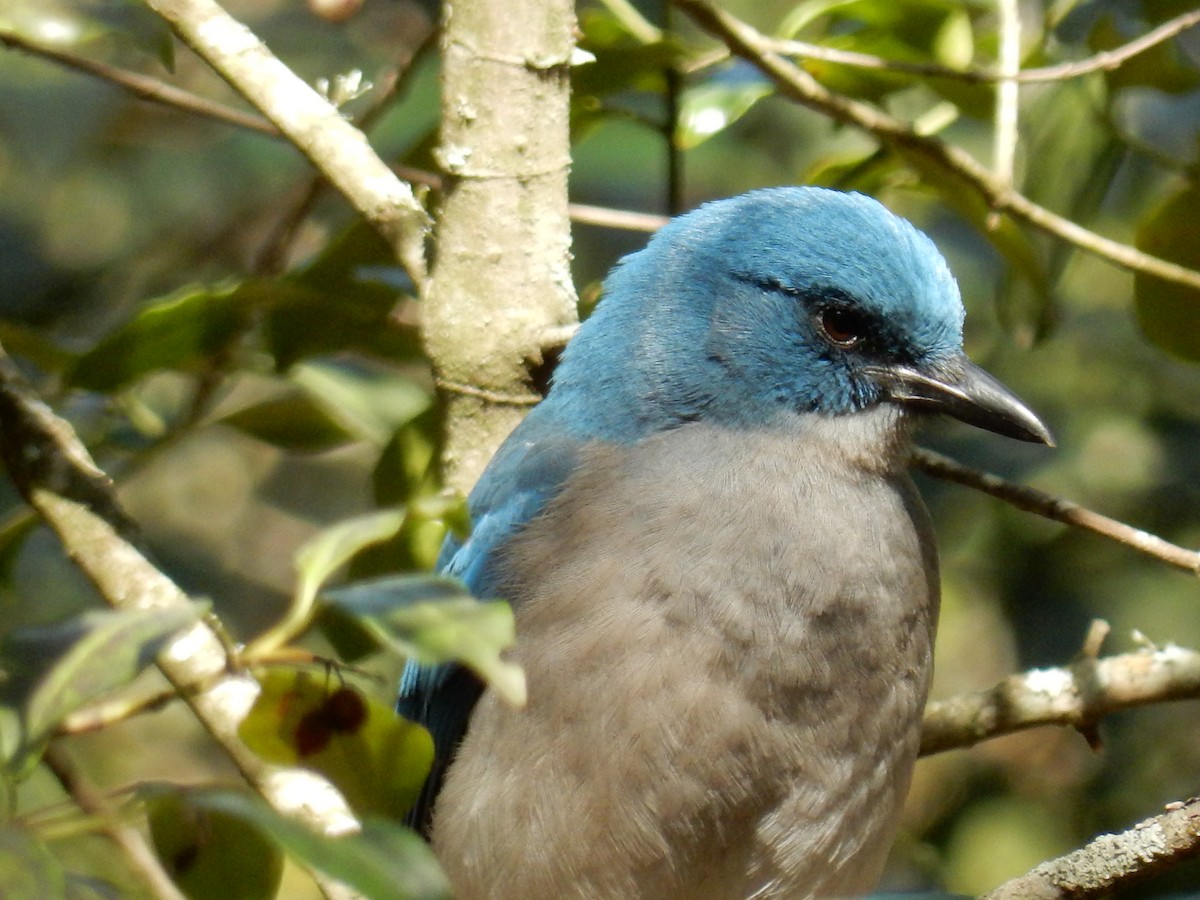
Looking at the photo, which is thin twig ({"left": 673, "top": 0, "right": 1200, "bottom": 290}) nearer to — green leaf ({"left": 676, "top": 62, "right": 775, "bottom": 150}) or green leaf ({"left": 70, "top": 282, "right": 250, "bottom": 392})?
green leaf ({"left": 676, "top": 62, "right": 775, "bottom": 150})

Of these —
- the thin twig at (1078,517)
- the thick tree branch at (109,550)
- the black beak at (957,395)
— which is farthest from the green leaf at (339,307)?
the thin twig at (1078,517)

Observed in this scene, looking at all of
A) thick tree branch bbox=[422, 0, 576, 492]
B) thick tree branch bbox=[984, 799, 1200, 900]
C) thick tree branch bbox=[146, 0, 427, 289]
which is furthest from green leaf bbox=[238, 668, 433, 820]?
thick tree branch bbox=[146, 0, 427, 289]

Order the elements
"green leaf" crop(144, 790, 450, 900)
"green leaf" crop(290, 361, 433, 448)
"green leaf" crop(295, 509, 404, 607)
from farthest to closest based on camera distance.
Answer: "green leaf" crop(290, 361, 433, 448), "green leaf" crop(295, 509, 404, 607), "green leaf" crop(144, 790, 450, 900)

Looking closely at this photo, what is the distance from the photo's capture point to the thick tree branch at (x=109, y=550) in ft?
8.45

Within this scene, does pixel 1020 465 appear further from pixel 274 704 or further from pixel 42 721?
pixel 42 721

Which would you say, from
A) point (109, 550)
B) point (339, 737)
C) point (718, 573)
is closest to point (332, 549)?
point (339, 737)

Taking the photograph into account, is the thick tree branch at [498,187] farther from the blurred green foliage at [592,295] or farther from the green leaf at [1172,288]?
the green leaf at [1172,288]

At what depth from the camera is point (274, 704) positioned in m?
2.20

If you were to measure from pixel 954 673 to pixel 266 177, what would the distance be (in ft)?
10.7

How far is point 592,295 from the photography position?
4004 millimetres

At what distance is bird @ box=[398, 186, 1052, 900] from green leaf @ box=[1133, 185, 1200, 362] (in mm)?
369

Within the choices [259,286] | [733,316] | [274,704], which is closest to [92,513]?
[259,286]

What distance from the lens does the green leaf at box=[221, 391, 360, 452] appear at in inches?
145

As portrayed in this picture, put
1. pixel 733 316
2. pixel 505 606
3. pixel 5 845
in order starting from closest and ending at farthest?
pixel 5 845 → pixel 505 606 → pixel 733 316
